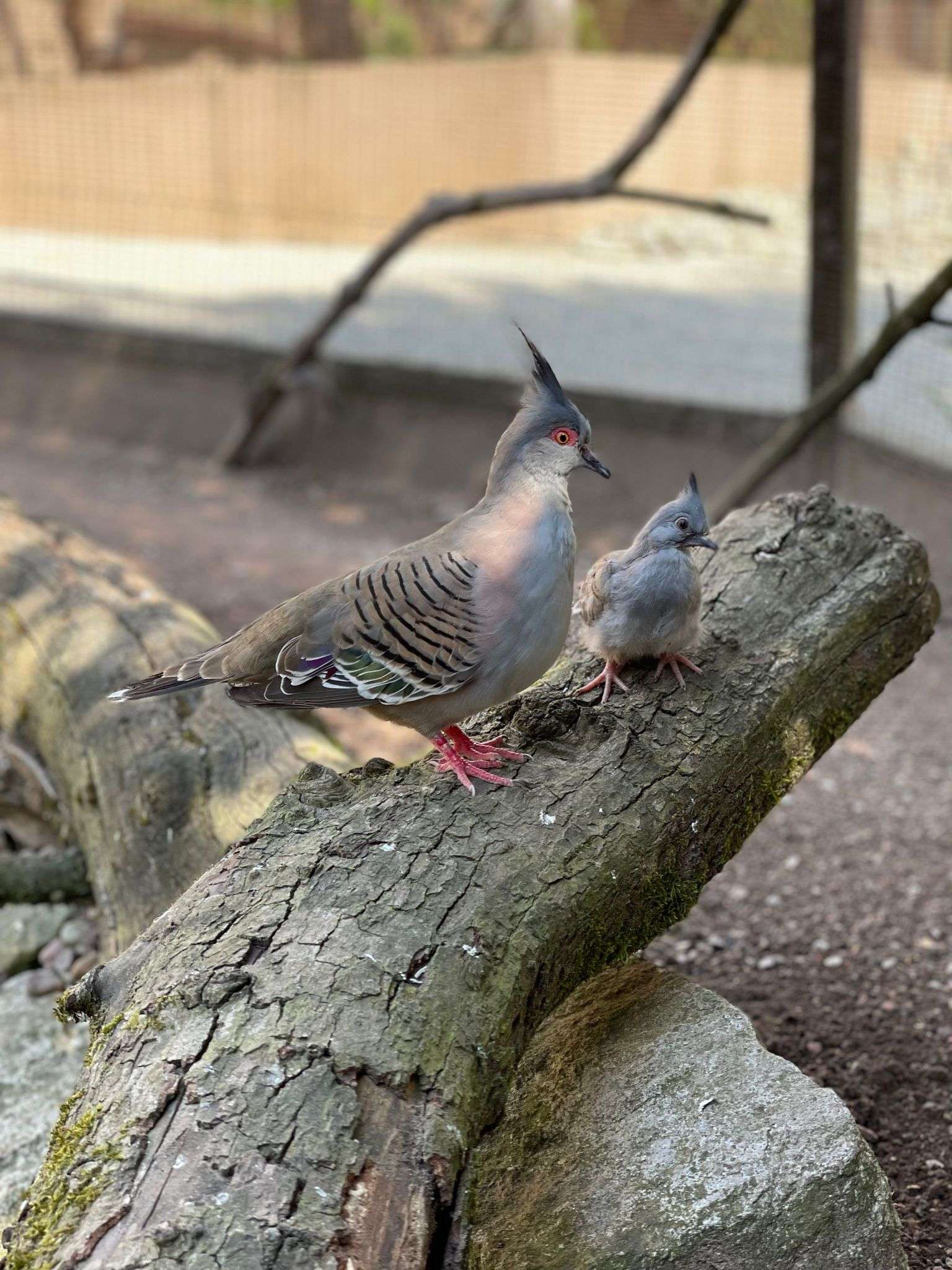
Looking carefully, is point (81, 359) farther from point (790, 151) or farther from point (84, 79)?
point (790, 151)

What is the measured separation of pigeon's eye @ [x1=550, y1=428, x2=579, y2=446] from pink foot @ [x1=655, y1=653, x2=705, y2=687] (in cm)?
50

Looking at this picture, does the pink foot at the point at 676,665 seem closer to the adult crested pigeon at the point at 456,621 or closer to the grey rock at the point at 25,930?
the adult crested pigeon at the point at 456,621

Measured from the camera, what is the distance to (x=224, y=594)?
5852mm

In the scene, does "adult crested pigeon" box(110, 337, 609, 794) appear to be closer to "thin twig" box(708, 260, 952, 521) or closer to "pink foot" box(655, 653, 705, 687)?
"pink foot" box(655, 653, 705, 687)

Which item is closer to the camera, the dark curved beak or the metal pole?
the dark curved beak

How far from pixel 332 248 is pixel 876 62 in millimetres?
5619

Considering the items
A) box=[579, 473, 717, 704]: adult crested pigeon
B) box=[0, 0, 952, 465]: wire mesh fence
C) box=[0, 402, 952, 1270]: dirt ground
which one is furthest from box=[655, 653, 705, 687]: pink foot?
box=[0, 0, 952, 465]: wire mesh fence

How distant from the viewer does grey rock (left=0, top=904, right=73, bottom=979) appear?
3426mm

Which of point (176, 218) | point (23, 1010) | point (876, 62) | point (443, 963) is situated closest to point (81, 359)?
point (176, 218)

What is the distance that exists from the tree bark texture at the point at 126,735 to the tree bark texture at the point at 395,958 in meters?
0.68

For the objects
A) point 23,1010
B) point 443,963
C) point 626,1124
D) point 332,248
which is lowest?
point 332,248

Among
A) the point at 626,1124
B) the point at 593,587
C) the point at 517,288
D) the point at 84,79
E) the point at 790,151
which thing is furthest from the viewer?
the point at 84,79

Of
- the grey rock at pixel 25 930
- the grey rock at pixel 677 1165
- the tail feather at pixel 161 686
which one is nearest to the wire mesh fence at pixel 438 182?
the grey rock at pixel 25 930

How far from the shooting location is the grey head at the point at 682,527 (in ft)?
8.50
